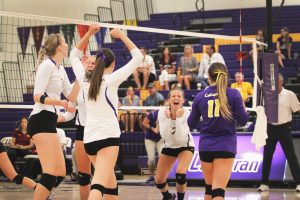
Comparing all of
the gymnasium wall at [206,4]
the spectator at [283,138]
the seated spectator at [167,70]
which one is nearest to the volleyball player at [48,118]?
the spectator at [283,138]

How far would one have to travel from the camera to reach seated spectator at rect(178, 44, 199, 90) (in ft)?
54.4

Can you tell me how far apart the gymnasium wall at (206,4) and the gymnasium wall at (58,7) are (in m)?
1.91

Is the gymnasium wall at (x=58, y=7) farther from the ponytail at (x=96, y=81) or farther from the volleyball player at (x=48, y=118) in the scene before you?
the ponytail at (x=96, y=81)

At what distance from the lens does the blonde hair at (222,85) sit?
246 inches

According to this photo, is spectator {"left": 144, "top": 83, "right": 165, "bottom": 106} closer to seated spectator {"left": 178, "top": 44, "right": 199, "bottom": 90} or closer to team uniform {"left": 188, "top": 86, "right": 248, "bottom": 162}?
seated spectator {"left": 178, "top": 44, "right": 199, "bottom": 90}

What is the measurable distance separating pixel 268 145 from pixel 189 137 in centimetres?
316

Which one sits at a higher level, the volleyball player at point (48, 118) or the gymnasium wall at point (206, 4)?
the gymnasium wall at point (206, 4)

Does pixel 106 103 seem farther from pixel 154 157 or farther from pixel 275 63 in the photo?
pixel 154 157

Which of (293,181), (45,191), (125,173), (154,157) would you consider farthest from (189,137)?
(125,173)

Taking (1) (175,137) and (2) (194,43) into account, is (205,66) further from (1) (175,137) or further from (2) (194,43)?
(1) (175,137)

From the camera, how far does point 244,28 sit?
1931 cm

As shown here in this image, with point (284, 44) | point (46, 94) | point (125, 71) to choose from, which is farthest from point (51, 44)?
point (284, 44)

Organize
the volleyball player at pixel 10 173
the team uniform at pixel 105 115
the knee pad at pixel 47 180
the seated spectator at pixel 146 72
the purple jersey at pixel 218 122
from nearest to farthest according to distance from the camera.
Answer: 1. the team uniform at pixel 105 115
2. the purple jersey at pixel 218 122
3. the knee pad at pixel 47 180
4. the volleyball player at pixel 10 173
5. the seated spectator at pixel 146 72

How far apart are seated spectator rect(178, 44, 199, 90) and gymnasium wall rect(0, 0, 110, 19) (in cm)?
657
